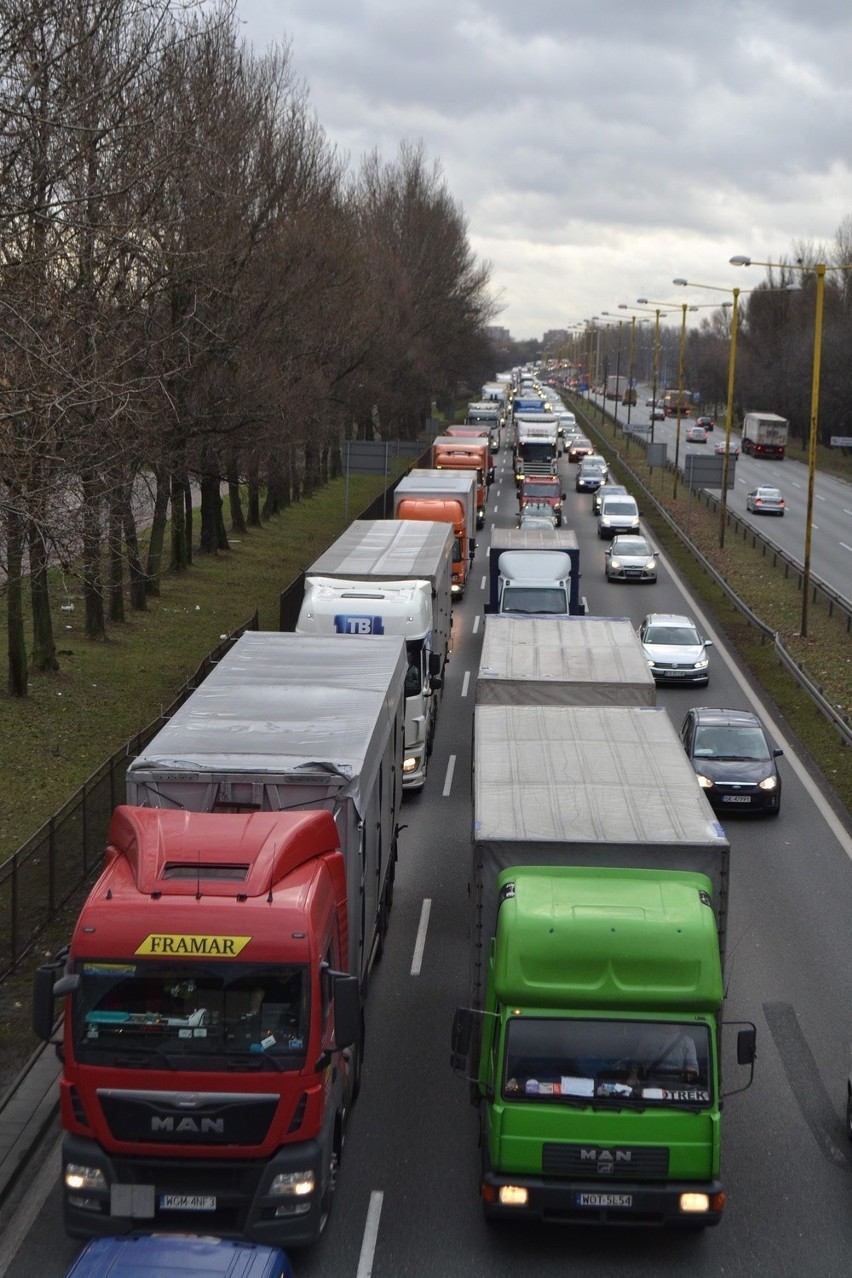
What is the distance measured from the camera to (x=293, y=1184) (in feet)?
32.0

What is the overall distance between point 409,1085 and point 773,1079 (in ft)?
11.1

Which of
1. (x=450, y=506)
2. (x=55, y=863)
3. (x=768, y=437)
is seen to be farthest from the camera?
(x=768, y=437)

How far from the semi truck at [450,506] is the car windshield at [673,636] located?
22.1 feet

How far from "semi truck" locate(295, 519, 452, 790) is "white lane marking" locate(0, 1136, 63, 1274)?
8909 mm

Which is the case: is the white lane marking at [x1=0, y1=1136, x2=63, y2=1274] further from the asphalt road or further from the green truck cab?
the green truck cab

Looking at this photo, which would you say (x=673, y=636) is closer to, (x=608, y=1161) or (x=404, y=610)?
(x=404, y=610)

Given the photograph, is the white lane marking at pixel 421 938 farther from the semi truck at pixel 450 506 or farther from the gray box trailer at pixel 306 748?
the semi truck at pixel 450 506

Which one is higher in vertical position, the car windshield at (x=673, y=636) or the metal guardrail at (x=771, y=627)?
the car windshield at (x=673, y=636)

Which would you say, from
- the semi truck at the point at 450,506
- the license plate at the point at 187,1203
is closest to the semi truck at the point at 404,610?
the semi truck at the point at 450,506

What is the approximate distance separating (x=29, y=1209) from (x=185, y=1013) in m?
2.56

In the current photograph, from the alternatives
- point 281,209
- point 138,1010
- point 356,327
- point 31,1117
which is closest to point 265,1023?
point 138,1010

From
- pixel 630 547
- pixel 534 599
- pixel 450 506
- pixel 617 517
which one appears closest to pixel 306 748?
pixel 534 599

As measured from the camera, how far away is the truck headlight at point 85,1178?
973 centimetres

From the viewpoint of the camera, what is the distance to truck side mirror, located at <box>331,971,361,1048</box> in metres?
9.85
